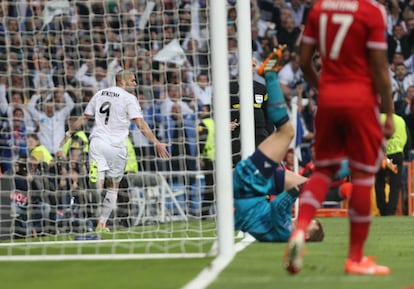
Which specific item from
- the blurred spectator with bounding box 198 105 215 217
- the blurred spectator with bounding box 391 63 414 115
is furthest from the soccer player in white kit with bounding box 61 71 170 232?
the blurred spectator with bounding box 391 63 414 115

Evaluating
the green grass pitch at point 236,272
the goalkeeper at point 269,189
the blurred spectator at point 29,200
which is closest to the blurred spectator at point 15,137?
the blurred spectator at point 29,200

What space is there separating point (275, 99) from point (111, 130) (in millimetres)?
5551

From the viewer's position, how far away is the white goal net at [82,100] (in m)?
13.1

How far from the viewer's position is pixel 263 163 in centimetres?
1035

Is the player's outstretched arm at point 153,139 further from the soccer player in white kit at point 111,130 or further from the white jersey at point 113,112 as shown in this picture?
the white jersey at point 113,112

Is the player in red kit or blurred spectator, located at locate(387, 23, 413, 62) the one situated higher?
the player in red kit

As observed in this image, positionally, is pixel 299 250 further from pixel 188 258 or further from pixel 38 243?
pixel 38 243

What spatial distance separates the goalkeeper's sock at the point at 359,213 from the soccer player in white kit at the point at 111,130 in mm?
5930

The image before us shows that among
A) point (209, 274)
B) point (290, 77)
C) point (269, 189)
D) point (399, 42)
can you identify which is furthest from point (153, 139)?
point (399, 42)

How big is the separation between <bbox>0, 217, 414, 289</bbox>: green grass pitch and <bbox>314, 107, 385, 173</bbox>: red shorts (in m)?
0.76

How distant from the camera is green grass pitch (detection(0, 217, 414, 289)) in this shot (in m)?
7.59

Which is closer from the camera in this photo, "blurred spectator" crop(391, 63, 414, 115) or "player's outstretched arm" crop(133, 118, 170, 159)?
"player's outstretched arm" crop(133, 118, 170, 159)

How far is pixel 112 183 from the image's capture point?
14.6 meters

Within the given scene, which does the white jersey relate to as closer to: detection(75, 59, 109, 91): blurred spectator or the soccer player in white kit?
the soccer player in white kit
